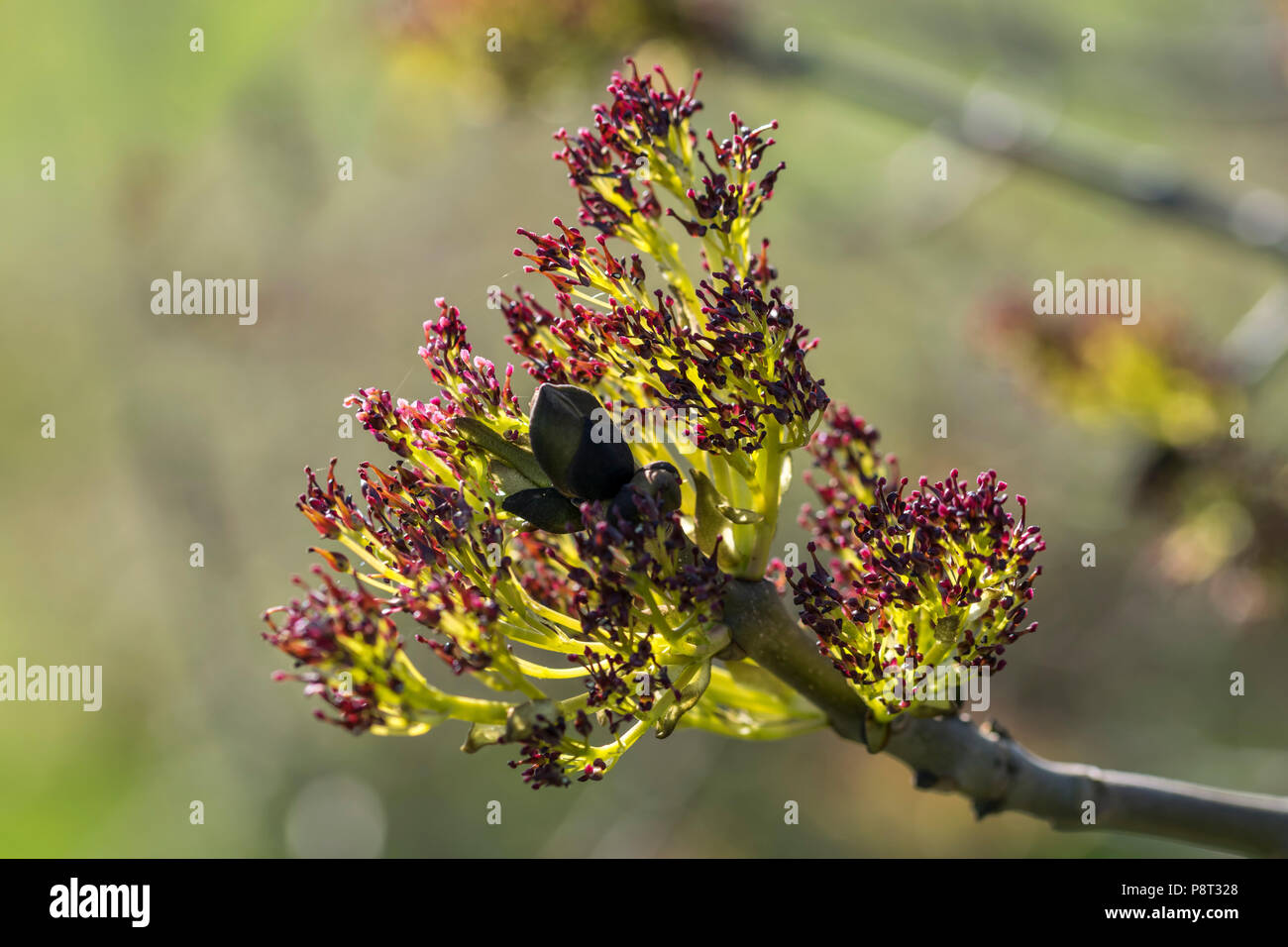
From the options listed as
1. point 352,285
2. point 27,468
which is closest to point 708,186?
point 352,285

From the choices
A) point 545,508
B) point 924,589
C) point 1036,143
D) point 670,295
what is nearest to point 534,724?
point 545,508

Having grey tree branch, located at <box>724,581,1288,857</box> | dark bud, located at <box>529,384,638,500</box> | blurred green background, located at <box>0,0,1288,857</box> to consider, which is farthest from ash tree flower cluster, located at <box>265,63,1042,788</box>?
blurred green background, located at <box>0,0,1288,857</box>

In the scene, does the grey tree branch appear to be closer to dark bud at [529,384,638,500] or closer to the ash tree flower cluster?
the ash tree flower cluster

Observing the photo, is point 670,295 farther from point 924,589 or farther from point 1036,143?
point 1036,143

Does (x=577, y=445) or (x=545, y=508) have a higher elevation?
(x=577, y=445)

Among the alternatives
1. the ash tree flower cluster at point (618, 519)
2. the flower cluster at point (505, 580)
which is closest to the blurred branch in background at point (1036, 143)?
the ash tree flower cluster at point (618, 519)

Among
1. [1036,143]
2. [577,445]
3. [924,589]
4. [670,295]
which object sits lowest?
[924,589]

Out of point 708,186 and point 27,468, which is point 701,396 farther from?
point 27,468
